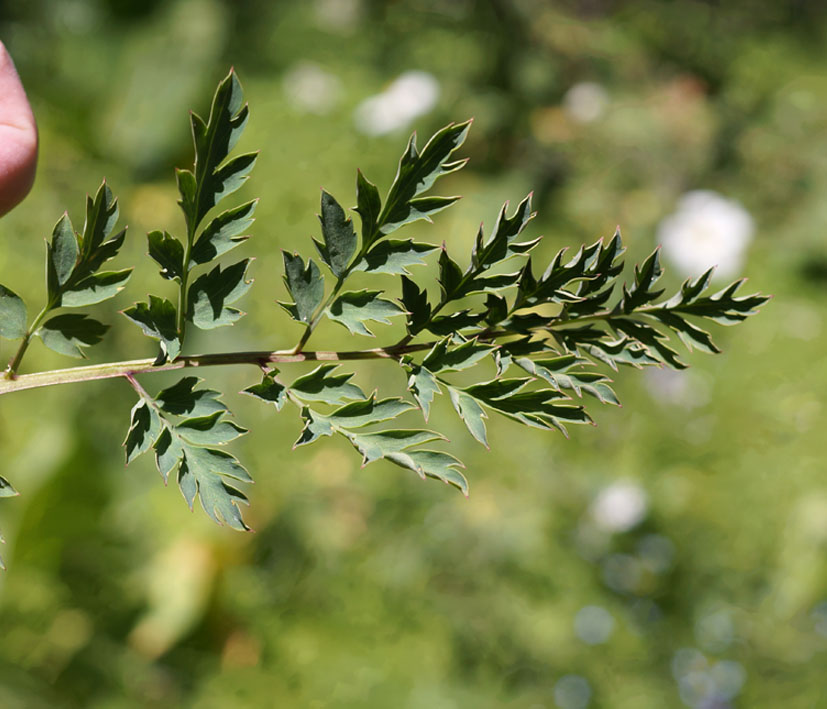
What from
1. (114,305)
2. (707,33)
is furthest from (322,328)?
(707,33)

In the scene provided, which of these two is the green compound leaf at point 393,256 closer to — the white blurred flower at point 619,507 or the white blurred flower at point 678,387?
the white blurred flower at point 619,507

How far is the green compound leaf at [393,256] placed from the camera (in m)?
0.64

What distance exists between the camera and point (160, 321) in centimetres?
61

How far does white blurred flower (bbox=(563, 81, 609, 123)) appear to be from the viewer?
11.5 ft

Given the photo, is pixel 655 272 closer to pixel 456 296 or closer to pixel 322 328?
pixel 456 296

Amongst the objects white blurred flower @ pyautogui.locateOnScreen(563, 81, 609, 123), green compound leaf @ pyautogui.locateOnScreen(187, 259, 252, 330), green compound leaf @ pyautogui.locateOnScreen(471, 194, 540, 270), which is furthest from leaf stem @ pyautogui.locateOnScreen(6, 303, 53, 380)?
white blurred flower @ pyautogui.locateOnScreen(563, 81, 609, 123)

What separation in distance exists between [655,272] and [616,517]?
1.85 metres

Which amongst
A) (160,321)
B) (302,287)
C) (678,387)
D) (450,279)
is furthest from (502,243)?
(678,387)

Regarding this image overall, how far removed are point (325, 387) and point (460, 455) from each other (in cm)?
194

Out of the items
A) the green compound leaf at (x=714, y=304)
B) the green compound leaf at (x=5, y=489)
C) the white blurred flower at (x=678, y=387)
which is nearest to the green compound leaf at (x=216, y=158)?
the green compound leaf at (x=5, y=489)

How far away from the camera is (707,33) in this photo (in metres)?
4.36

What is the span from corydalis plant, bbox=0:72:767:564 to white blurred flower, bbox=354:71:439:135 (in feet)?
9.68

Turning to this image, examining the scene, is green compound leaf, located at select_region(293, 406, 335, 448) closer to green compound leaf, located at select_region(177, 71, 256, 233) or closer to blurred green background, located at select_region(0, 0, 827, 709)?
green compound leaf, located at select_region(177, 71, 256, 233)

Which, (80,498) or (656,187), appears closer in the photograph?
(80,498)
